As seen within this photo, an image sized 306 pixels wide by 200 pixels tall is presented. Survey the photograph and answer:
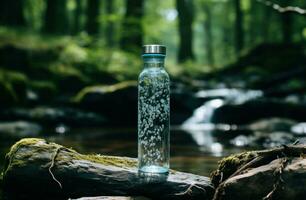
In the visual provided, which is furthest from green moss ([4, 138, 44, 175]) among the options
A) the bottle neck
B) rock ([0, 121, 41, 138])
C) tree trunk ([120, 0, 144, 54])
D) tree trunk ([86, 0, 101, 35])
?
tree trunk ([86, 0, 101, 35])

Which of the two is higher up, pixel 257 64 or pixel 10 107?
pixel 257 64

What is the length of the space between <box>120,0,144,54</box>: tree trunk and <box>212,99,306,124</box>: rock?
5.95 meters

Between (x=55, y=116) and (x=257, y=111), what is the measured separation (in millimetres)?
6829

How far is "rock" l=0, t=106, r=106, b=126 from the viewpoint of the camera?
55.0 feet

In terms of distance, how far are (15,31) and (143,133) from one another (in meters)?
19.9

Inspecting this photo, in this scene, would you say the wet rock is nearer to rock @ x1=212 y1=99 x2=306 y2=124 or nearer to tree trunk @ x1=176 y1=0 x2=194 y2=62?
rock @ x1=212 y1=99 x2=306 y2=124

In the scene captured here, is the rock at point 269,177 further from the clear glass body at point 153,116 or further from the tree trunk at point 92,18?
the tree trunk at point 92,18

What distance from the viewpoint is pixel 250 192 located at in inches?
168

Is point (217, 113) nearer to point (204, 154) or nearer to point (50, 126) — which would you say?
point (50, 126)

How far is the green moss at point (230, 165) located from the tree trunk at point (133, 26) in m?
17.8

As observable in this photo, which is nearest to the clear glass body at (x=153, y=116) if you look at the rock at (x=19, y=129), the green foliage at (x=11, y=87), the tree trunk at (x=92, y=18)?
the rock at (x=19, y=129)

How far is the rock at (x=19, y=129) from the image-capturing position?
13991 mm

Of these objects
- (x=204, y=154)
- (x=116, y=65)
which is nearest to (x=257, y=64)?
(x=116, y=65)

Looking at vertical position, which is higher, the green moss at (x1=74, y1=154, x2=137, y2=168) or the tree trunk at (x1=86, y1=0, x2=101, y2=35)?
the tree trunk at (x1=86, y1=0, x2=101, y2=35)
